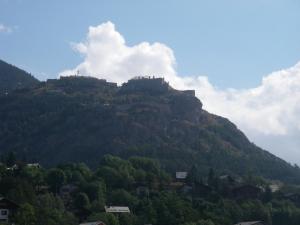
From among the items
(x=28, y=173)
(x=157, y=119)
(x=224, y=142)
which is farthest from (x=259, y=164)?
(x=28, y=173)

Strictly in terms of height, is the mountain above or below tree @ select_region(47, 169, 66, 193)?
above

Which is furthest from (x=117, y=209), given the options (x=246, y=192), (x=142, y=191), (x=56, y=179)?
(x=246, y=192)

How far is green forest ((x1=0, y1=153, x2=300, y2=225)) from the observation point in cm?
7725

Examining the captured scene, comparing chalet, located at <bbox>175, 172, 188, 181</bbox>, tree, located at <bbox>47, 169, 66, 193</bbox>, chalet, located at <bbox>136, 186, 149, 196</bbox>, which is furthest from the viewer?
chalet, located at <bbox>175, 172, 188, 181</bbox>

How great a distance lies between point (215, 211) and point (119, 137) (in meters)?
81.1

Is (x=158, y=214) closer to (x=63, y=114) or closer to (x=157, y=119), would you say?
(x=157, y=119)

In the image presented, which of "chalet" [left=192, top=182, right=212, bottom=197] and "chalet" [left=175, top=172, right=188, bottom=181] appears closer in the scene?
"chalet" [left=192, top=182, right=212, bottom=197]

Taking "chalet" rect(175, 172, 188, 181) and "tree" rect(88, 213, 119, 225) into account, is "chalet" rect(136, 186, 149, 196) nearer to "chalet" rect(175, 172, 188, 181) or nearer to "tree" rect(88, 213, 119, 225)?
"chalet" rect(175, 172, 188, 181)

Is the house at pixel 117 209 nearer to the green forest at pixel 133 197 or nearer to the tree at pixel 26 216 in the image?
the green forest at pixel 133 197

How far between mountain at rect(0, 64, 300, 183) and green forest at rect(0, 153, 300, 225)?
3071 cm

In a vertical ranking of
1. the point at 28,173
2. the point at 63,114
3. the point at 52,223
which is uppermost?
the point at 63,114

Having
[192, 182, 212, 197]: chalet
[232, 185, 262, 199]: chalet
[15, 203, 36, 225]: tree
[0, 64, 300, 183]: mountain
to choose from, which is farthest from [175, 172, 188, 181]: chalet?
[15, 203, 36, 225]: tree

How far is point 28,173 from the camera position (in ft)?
307

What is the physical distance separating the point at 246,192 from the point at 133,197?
2394 centimetres
